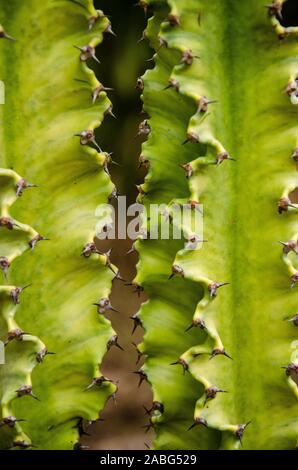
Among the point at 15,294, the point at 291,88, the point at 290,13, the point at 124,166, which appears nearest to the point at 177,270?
the point at 15,294

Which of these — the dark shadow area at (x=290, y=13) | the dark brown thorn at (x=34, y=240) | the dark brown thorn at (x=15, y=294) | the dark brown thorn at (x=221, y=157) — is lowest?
the dark brown thorn at (x=15, y=294)

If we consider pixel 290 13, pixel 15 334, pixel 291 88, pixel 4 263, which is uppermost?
pixel 290 13

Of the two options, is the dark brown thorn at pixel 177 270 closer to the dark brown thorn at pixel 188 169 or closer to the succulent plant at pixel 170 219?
the succulent plant at pixel 170 219

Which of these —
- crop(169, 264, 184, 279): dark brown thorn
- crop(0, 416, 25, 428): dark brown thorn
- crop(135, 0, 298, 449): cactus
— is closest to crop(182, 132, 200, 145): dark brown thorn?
crop(135, 0, 298, 449): cactus

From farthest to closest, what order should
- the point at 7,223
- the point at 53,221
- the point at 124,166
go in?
1. the point at 124,166
2. the point at 53,221
3. the point at 7,223

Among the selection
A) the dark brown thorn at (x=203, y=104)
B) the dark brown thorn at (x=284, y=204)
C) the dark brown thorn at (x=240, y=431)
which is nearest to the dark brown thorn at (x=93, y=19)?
the dark brown thorn at (x=203, y=104)

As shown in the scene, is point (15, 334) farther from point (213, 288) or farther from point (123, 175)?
point (123, 175)

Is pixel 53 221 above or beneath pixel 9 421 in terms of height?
above

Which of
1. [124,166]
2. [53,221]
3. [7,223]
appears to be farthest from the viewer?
[124,166]

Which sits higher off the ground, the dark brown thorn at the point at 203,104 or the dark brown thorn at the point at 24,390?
the dark brown thorn at the point at 203,104
